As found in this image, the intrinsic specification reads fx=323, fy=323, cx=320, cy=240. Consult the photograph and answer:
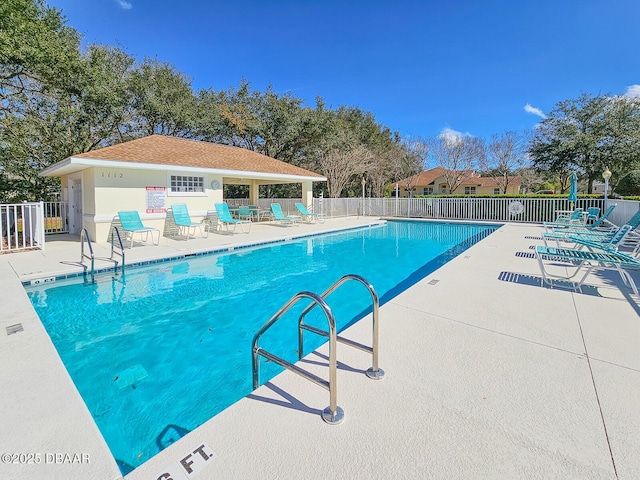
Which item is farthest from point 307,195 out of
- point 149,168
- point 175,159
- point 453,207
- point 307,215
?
point 453,207

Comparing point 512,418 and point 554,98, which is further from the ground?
point 554,98

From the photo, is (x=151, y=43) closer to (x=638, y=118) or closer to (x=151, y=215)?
(x=151, y=215)

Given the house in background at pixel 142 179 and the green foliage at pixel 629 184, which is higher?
the green foliage at pixel 629 184

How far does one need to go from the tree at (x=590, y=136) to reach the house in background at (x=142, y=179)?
71.4 ft

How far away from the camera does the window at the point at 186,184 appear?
12.3 m

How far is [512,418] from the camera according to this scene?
2.19m

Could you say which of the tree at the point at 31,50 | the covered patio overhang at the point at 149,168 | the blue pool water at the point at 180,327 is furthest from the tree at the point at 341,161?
the blue pool water at the point at 180,327

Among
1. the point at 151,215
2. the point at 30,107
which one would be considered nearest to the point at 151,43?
the point at 30,107

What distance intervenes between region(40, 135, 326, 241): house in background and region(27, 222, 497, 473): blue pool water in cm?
411

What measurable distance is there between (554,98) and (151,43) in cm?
2825

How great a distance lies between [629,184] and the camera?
2625 centimetres

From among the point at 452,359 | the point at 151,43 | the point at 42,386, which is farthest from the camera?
the point at 151,43

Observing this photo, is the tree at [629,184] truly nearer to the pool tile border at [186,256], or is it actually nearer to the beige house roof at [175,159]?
the beige house roof at [175,159]

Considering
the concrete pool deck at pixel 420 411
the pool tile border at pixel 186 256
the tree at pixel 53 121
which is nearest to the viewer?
the concrete pool deck at pixel 420 411
